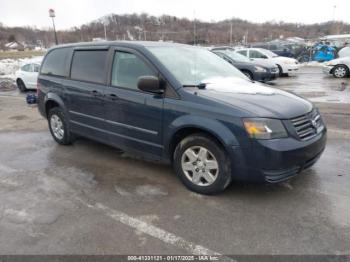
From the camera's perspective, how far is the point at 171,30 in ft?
330

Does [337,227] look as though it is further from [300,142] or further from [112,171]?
[112,171]

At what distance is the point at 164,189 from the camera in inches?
158

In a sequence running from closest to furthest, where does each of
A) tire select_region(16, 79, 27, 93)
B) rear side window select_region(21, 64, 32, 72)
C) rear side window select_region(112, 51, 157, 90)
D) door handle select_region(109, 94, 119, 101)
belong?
rear side window select_region(112, 51, 157, 90), door handle select_region(109, 94, 119, 101), rear side window select_region(21, 64, 32, 72), tire select_region(16, 79, 27, 93)

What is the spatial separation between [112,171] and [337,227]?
9.57 feet

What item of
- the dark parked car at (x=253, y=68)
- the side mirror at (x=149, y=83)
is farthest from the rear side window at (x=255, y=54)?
the side mirror at (x=149, y=83)

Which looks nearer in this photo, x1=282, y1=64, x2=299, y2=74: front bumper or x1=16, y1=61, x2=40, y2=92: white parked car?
x1=16, y1=61, x2=40, y2=92: white parked car

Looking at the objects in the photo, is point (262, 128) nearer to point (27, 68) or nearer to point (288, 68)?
point (27, 68)

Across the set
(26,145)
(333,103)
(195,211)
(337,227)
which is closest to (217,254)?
(195,211)

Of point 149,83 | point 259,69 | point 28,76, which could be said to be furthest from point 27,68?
point 149,83

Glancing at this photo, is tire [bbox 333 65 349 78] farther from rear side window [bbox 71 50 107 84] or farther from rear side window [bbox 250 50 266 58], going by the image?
rear side window [bbox 71 50 107 84]

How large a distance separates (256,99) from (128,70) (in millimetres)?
1753

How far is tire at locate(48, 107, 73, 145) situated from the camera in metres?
5.67

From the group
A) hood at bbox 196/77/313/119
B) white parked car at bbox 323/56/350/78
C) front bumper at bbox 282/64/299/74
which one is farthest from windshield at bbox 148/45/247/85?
front bumper at bbox 282/64/299/74

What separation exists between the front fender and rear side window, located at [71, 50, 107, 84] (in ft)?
4.94
